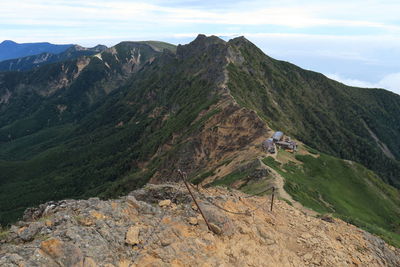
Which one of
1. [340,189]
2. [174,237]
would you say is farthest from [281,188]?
[174,237]

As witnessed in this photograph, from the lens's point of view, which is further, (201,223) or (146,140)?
(146,140)

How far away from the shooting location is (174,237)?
22.5m

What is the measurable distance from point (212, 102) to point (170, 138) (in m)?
26.5

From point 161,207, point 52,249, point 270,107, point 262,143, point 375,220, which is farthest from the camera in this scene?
point 270,107

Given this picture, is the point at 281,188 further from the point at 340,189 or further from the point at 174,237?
the point at 174,237

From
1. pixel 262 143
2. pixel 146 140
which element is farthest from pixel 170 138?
pixel 262 143

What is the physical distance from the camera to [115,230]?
843 inches

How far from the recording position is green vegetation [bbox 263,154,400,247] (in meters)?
59.8

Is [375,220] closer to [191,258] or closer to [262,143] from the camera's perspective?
[262,143]

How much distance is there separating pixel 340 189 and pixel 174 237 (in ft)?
208

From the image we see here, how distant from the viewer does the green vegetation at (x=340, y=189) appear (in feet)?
196

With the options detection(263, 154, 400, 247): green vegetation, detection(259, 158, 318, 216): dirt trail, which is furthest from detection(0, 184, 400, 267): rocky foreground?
detection(263, 154, 400, 247): green vegetation

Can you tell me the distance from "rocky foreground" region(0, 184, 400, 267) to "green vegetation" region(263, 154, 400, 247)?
2132cm

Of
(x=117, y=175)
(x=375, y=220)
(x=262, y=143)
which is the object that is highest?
(x=262, y=143)
